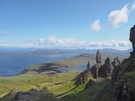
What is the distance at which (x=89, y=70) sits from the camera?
177 m

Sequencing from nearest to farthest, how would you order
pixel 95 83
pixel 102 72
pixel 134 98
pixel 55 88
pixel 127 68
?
pixel 134 98 → pixel 127 68 → pixel 95 83 → pixel 102 72 → pixel 55 88

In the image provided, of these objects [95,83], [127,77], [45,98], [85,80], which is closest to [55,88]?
[85,80]

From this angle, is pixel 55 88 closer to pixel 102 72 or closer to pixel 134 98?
pixel 102 72

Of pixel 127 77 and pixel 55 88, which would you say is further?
pixel 55 88

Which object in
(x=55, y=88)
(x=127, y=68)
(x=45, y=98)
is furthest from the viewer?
(x=55, y=88)

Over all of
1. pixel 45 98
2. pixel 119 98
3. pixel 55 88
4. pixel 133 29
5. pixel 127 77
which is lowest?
pixel 55 88

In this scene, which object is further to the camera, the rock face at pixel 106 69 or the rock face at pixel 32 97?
the rock face at pixel 106 69

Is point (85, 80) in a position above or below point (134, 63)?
below

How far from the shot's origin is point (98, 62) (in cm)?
18362

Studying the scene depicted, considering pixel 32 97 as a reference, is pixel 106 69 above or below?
above

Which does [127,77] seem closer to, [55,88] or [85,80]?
[85,80]

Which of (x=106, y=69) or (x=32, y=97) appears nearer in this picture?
(x=32, y=97)

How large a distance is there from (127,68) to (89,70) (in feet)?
361

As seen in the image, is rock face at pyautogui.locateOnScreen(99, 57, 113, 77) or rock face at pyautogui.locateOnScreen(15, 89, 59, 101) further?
rock face at pyautogui.locateOnScreen(99, 57, 113, 77)
